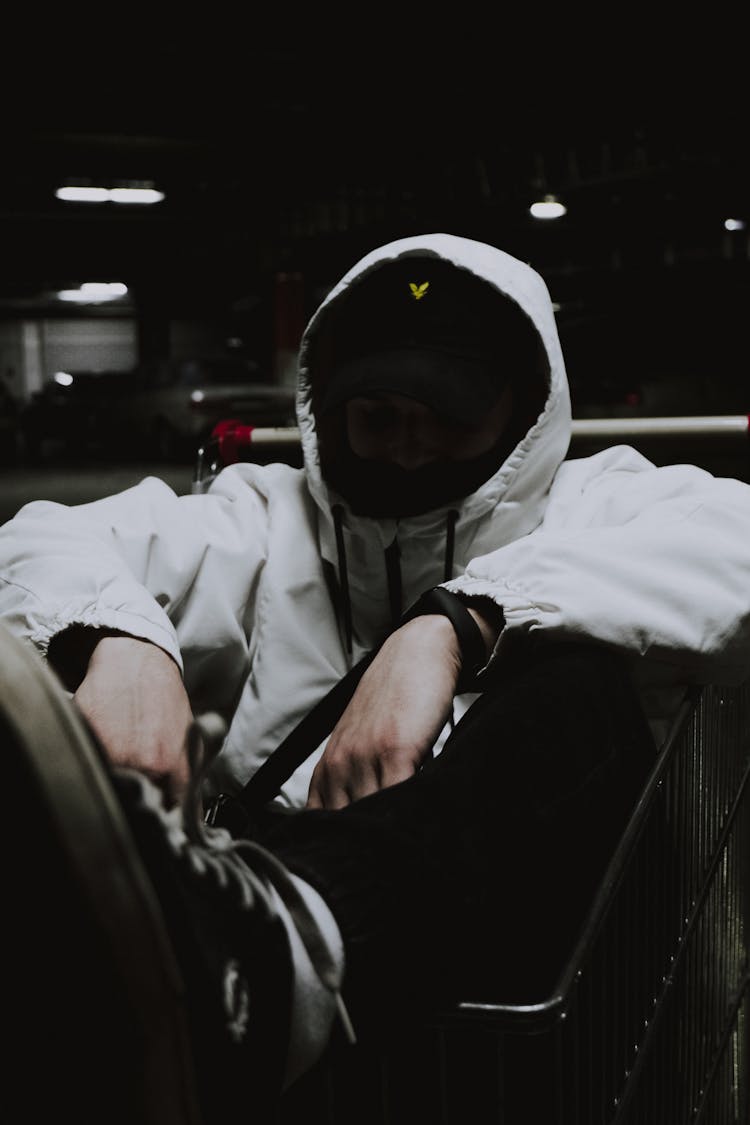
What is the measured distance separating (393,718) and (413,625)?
161 mm

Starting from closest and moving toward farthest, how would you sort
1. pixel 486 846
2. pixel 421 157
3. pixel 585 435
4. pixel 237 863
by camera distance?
pixel 237 863 < pixel 486 846 < pixel 585 435 < pixel 421 157

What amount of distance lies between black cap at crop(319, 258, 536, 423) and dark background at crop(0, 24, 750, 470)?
202 inches

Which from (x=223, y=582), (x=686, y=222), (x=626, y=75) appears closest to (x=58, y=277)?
(x=686, y=222)

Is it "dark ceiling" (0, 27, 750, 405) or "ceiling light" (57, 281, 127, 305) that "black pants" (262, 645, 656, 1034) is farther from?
"ceiling light" (57, 281, 127, 305)

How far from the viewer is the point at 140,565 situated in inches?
66.4

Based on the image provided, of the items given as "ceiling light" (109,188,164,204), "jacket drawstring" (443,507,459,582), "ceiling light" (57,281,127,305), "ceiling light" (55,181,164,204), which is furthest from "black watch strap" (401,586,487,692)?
"ceiling light" (57,281,127,305)

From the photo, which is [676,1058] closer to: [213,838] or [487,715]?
[487,715]

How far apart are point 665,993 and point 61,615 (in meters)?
0.83

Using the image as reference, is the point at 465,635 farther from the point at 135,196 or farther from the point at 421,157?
the point at 135,196

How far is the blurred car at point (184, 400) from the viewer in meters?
14.5

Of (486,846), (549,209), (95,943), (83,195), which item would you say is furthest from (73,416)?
(95,943)

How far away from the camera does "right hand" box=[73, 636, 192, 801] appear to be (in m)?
1.23

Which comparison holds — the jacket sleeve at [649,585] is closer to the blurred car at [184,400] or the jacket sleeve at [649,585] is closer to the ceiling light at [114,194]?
the blurred car at [184,400]

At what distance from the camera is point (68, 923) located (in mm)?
616
